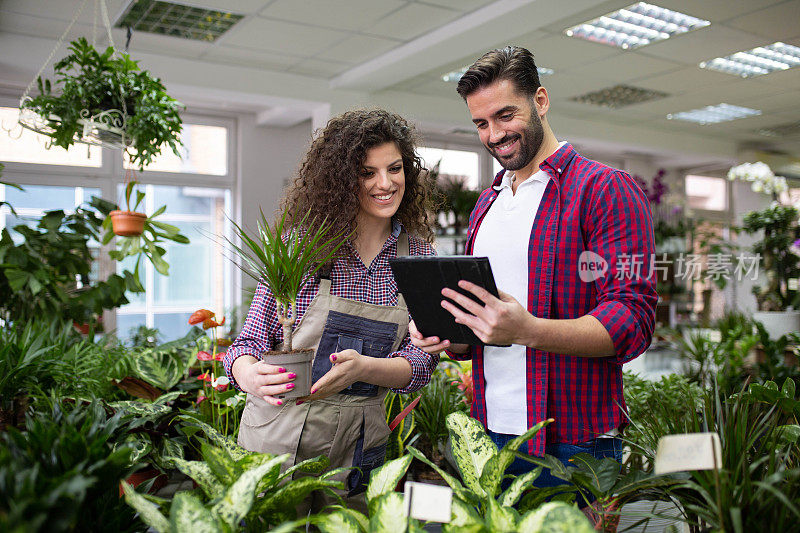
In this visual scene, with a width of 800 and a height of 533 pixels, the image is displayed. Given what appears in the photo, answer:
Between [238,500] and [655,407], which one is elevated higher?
[238,500]

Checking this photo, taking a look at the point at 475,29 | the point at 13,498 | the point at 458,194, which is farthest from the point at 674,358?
the point at 13,498

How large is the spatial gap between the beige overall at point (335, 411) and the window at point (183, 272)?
6.47 metres

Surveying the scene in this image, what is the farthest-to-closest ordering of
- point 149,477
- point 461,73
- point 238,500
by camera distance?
point 461,73, point 149,477, point 238,500

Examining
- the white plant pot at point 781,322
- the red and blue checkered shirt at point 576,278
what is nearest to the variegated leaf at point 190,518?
the red and blue checkered shirt at point 576,278

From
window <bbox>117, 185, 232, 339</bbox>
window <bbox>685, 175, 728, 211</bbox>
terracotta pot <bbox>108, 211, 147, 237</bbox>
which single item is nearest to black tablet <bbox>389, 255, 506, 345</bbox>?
terracotta pot <bbox>108, 211, 147, 237</bbox>

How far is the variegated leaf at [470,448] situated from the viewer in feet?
3.82

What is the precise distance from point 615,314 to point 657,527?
1.40 ft

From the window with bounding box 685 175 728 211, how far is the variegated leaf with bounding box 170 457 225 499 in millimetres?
11626

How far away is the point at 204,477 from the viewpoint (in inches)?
44.6

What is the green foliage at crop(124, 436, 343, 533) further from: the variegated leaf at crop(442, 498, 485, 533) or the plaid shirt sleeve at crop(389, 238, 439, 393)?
the plaid shirt sleeve at crop(389, 238, 439, 393)

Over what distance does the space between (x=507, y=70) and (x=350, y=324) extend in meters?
0.70

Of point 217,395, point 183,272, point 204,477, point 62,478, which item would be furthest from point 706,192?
point 62,478

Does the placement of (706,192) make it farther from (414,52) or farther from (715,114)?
(414,52)

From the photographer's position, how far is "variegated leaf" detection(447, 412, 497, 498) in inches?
45.8
